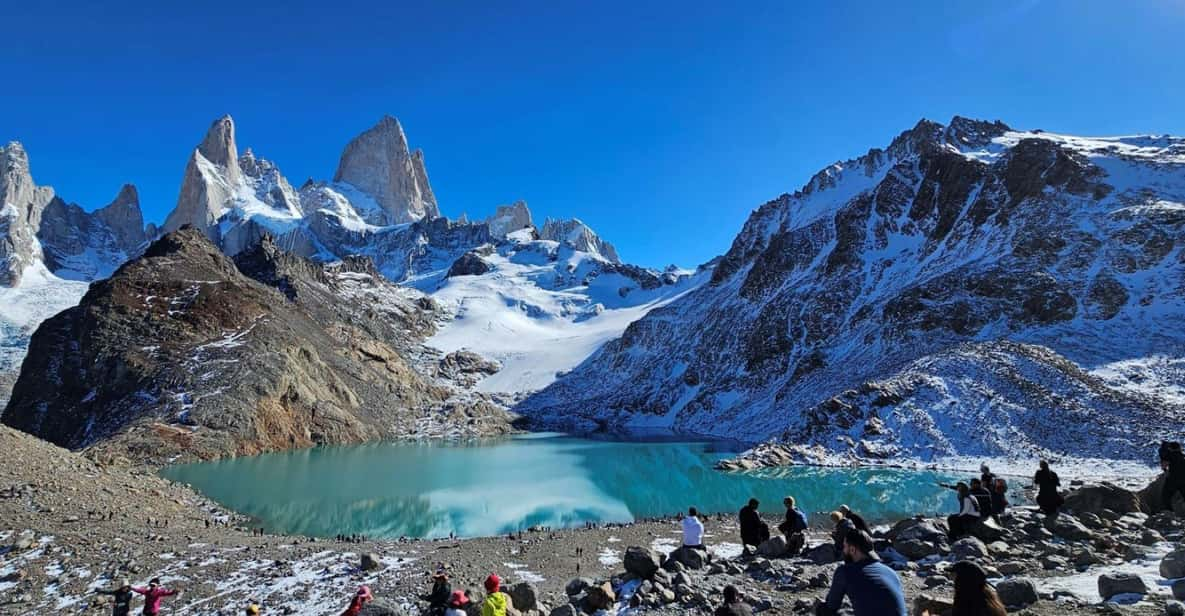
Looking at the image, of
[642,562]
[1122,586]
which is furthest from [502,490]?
[1122,586]

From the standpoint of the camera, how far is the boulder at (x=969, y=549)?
1596 cm

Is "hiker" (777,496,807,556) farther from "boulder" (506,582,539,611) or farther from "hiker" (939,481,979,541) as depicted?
"boulder" (506,582,539,611)

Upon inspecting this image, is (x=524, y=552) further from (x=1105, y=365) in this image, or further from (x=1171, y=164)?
(x=1171, y=164)

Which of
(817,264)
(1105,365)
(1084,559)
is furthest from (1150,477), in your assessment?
(817,264)

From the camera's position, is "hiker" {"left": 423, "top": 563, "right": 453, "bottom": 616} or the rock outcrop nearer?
"hiker" {"left": 423, "top": 563, "right": 453, "bottom": 616}

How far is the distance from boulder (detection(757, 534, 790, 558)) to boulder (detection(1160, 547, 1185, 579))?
29.6 ft

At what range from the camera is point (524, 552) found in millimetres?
25422

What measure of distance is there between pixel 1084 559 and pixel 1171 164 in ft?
328

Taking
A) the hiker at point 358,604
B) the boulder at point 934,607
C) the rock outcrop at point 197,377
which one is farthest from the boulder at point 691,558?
the rock outcrop at point 197,377

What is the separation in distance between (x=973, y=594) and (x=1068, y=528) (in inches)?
605

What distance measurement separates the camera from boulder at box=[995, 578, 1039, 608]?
1155 cm

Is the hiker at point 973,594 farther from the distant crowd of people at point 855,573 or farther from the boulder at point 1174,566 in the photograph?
the boulder at point 1174,566

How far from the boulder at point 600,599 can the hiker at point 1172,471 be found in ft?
53.3

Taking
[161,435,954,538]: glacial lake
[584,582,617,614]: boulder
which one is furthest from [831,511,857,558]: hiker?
[161,435,954,538]: glacial lake
